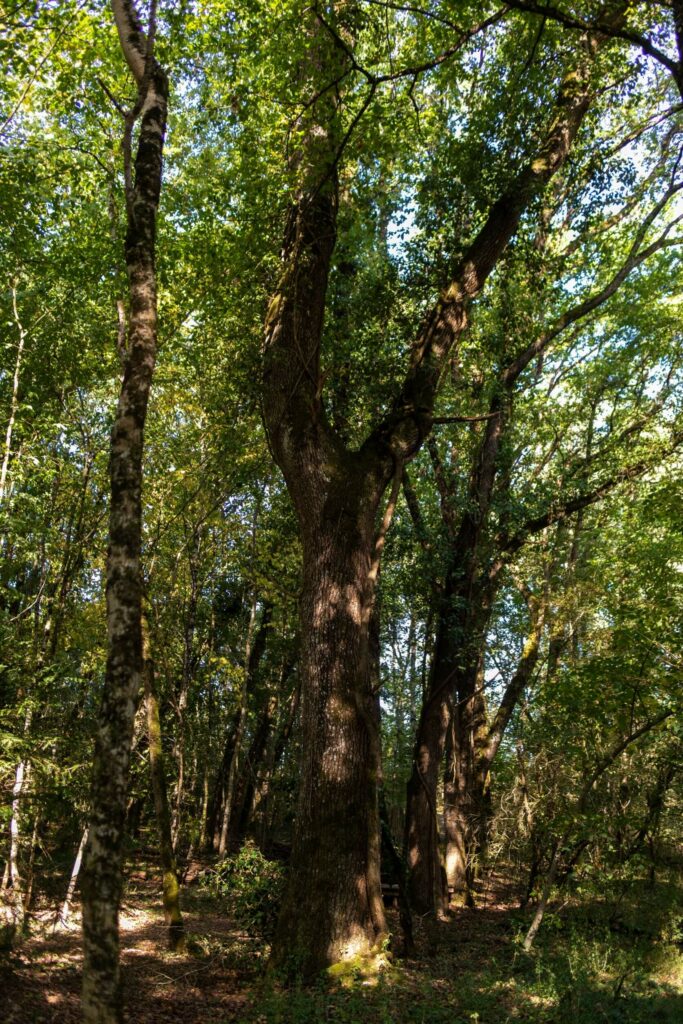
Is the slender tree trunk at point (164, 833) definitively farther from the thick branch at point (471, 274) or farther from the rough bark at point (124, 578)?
the rough bark at point (124, 578)

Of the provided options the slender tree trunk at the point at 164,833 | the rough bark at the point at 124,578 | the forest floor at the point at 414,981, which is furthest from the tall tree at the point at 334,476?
the slender tree trunk at the point at 164,833

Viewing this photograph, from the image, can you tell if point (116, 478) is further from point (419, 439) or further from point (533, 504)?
point (533, 504)

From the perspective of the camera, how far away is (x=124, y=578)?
4219 millimetres

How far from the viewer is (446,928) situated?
1034 cm

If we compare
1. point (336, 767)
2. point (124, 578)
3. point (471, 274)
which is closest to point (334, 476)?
point (336, 767)

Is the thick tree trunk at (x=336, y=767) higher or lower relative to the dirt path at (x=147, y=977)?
higher

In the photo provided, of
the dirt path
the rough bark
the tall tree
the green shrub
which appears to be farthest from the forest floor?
the rough bark

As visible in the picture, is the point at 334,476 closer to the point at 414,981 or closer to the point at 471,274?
the point at 471,274

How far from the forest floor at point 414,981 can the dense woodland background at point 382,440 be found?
6cm

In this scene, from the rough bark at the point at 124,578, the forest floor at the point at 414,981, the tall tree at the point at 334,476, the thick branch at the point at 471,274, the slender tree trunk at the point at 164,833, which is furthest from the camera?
the slender tree trunk at the point at 164,833

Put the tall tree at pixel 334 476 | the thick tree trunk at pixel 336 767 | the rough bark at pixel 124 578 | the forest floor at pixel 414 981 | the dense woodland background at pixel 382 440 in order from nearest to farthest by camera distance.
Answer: the rough bark at pixel 124 578 < the forest floor at pixel 414 981 < the thick tree trunk at pixel 336 767 < the tall tree at pixel 334 476 < the dense woodland background at pixel 382 440

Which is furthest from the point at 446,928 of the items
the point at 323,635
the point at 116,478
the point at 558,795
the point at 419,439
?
the point at 116,478

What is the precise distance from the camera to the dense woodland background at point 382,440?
713cm

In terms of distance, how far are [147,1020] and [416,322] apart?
8291 millimetres
